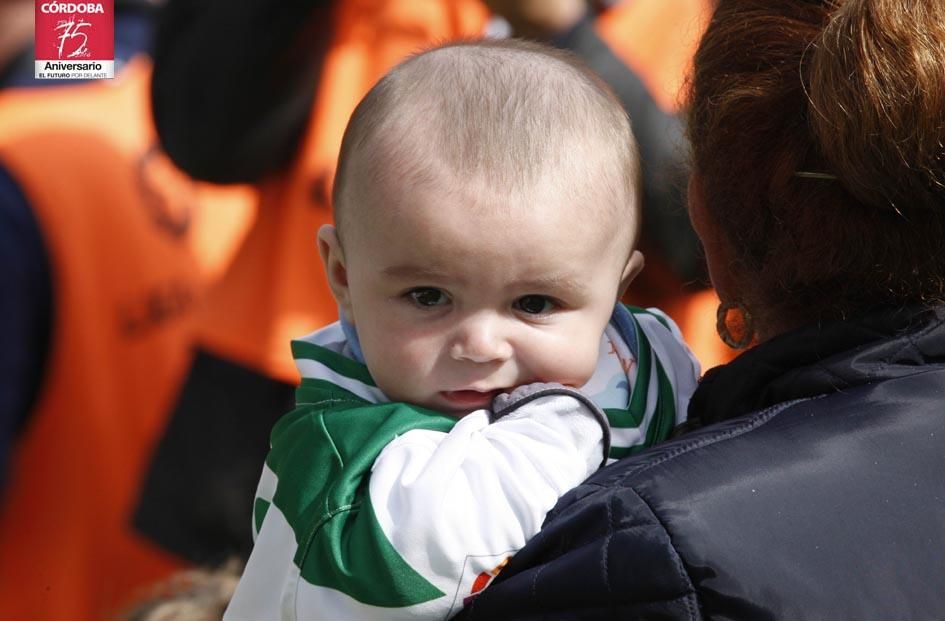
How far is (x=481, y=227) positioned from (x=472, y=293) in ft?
0.28

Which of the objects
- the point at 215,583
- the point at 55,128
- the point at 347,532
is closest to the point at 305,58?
the point at 55,128

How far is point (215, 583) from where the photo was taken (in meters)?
2.94

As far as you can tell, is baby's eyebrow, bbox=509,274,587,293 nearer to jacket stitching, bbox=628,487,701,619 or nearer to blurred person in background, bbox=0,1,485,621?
jacket stitching, bbox=628,487,701,619

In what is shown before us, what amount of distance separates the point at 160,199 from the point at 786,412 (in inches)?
91.8

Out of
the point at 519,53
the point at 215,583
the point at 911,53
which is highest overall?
the point at 519,53

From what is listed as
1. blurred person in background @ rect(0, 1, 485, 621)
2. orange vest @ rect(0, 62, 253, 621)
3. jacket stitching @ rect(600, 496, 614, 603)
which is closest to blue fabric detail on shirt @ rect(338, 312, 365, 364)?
jacket stitching @ rect(600, 496, 614, 603)

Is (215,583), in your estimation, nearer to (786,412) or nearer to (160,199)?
(160,199)

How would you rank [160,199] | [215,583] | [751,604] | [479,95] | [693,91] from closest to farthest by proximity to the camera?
[751,604] < [479,95] < [693,91] < [215,583] < [160,199]

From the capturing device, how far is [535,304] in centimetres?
159

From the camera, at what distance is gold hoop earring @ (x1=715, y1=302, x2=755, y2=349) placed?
176 cm

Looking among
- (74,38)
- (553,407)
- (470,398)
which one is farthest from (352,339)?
(74,38)

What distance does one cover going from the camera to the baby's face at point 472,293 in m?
1.51

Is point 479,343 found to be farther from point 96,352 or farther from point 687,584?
point 96,352

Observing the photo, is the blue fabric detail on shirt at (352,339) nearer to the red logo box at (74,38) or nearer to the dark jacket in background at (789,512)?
the dark jacket in background at (789,512)
